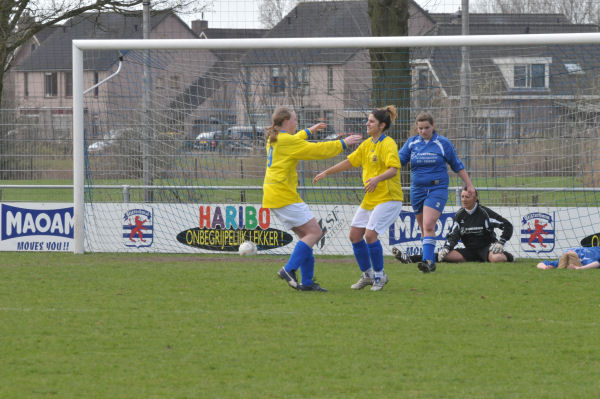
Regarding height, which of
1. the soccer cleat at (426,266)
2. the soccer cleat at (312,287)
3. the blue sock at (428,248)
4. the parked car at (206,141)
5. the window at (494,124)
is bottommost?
the soccer cleat at (312,287)

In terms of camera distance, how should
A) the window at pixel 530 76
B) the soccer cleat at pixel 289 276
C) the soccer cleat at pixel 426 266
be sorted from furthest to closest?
the window at pixel 530 76, the soccer cleat at pixel 426 266, the soccer cleat at pixel 289 276

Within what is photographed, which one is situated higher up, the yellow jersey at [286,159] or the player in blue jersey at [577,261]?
the yellow jersey at [286,159]

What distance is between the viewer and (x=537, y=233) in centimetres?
1117

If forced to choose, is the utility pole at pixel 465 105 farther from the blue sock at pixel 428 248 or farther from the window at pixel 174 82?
the window at pixel 174 82

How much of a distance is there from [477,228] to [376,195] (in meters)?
2.94

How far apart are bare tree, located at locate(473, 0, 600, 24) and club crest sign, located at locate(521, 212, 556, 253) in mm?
9187

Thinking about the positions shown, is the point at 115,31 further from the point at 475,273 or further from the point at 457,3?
the point at 475,273

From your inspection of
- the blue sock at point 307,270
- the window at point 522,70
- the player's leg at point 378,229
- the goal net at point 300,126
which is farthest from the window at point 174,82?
the player's leg at point 378,229

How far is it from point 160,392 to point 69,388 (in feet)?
1.76

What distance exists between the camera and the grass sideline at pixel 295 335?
4758 mm

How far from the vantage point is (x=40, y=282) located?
28.9 ft

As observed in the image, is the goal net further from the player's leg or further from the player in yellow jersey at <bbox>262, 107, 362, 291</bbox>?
the player in yellow jersey at <bbox>262, 107, 362, 291</bbox>

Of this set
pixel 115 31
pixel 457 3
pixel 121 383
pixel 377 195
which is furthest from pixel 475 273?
pixel 115 31

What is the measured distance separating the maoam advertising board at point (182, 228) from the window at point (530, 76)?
5.99 feet
